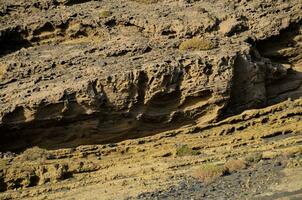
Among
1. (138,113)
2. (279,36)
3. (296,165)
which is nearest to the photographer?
(296,165)

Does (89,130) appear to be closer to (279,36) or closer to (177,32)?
(177,32)

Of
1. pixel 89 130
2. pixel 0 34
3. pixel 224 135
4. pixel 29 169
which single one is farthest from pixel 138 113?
pixel 0 34

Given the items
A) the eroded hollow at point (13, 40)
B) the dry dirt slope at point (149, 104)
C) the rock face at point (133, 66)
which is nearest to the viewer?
the dry dirt slope at point (149, 104)

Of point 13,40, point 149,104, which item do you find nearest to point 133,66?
point 149,104

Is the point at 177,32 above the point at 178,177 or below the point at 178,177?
above

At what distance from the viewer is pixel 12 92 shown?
1991cm

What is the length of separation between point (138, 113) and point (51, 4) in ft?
30.1

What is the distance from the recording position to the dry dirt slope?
691 inches

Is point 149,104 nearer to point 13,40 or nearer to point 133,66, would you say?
point 133,66

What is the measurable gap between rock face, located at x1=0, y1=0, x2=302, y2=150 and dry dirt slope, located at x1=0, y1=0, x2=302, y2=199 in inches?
2.0

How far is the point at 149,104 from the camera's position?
20500 mm

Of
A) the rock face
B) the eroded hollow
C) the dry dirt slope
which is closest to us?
the dry dirt slope

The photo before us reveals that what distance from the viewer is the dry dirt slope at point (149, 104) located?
17.6 m

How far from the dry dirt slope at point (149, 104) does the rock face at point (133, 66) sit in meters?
0.05
